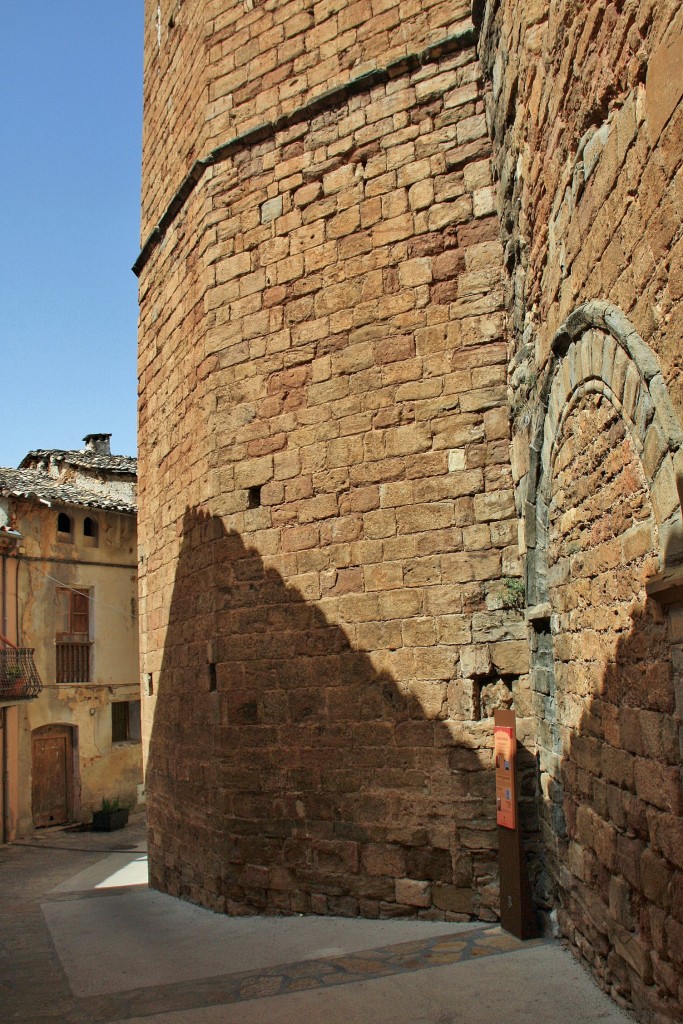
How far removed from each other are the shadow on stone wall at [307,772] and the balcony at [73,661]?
435 inches

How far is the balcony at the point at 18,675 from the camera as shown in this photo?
1512cm

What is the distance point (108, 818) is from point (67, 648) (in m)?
3.43

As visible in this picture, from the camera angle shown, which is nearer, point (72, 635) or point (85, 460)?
point (72, 635)

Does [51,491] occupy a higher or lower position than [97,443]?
lower

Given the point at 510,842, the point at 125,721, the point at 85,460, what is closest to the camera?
the point at 510,842

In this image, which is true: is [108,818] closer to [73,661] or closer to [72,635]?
[73,661]

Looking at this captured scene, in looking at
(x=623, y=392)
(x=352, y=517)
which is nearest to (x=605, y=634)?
(x=623, y=392)

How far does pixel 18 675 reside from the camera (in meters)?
15.5

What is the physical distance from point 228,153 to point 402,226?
5.91 feet

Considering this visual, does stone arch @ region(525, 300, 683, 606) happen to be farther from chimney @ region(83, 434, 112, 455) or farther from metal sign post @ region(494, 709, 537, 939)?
chimney @ region(83, 434, 112, 455)

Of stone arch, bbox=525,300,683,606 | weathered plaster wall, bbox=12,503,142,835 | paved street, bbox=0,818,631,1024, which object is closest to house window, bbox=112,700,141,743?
weathered plaster wall, bbox=12,503,142,835

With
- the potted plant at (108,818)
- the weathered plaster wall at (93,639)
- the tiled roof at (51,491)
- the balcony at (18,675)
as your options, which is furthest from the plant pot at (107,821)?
the tiled roof at (51,491)

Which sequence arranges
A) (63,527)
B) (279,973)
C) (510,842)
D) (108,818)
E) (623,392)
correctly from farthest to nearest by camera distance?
1. (63,527)
2. (108,818)
3. (510,842)
4. (279,973)
5. (623,392)

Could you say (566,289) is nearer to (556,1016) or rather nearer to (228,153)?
(556,1016)
